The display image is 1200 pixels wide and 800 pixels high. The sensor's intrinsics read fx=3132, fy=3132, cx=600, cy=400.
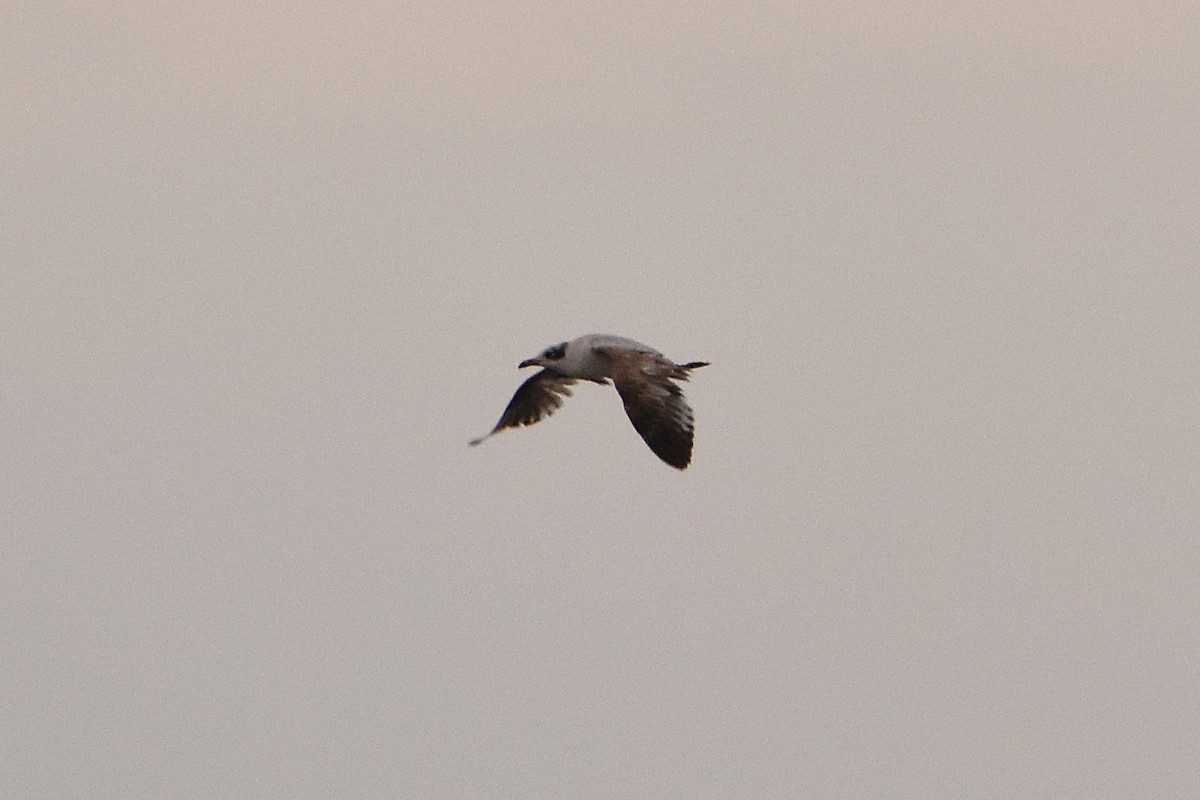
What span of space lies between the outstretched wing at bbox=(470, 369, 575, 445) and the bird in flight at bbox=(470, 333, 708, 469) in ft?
2.58

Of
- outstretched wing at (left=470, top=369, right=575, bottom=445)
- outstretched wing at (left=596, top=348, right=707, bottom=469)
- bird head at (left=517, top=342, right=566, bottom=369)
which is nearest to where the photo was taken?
outstretched wing at (left=596, top=348, right=707, bottom=469)

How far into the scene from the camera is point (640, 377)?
5612cm

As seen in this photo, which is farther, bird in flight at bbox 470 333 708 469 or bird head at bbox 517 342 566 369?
bird head at bbox 517 342 566 369

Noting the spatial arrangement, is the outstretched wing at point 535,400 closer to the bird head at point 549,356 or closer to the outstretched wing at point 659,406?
the bird head at point 549,356

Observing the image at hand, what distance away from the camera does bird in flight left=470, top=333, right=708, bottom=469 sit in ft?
180

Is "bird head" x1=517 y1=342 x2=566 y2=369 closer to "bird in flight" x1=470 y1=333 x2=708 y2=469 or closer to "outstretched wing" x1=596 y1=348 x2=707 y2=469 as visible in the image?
"bird in flight" x1=470 y1=333 x2=708 y2=469

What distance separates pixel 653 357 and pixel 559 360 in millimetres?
4030

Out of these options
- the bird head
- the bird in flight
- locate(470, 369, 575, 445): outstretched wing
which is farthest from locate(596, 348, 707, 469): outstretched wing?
locate(470, 369, 575, 445): outstretched wing

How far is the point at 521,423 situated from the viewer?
66.2m

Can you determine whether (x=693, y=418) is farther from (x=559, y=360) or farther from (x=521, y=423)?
(x=521, y=423)

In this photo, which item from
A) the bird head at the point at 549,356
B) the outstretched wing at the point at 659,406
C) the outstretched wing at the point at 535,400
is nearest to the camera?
the outstretched wing at the point at 659,406

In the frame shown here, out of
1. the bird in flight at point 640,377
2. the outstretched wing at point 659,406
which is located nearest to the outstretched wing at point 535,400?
the bird in flight at point 640,377

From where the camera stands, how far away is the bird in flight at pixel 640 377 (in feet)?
180

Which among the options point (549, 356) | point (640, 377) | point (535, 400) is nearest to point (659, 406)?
point (640, 377)
